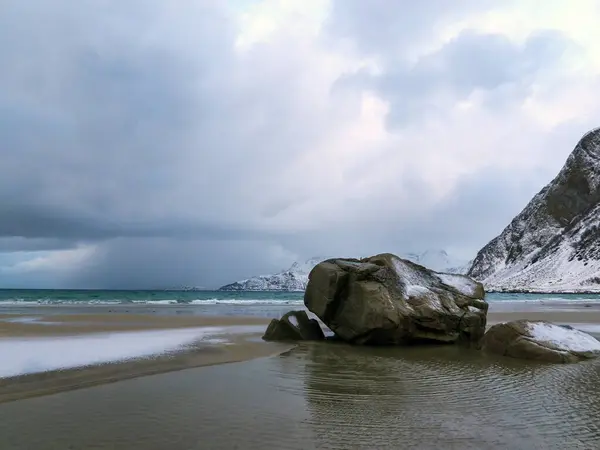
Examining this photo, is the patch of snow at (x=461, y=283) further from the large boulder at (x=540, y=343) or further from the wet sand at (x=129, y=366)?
the wet sand at (x=129, y=366)

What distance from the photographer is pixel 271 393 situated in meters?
8.84

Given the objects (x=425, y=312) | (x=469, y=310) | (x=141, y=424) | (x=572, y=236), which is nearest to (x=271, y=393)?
(x=141, y=424)

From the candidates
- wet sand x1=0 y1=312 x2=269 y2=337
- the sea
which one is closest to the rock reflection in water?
wet sand x1=0 y1=312 x2=269 y2=337

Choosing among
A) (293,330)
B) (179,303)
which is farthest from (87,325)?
(179,303)

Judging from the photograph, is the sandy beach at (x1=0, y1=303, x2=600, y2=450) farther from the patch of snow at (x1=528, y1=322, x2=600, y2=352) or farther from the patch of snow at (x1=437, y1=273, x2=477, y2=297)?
the patch of snow at (x1=437, y1=273, x2=477, y2=297)

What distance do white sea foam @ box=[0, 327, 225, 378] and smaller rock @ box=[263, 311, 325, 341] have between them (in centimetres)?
204

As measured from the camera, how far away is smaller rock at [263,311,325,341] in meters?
17.9

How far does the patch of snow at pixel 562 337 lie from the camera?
13.6 m

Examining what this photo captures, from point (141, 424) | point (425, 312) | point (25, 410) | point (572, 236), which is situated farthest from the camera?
point (572, 236)

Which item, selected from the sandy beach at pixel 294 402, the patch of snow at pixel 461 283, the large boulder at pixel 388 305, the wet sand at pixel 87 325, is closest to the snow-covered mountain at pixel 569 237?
the patch of snow at pixel 461 283

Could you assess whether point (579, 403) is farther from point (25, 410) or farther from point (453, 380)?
point (25, 410)

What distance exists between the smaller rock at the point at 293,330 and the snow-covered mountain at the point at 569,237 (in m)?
151

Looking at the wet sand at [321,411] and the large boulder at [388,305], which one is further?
the large boulder at [388,305]

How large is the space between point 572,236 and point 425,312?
188m
